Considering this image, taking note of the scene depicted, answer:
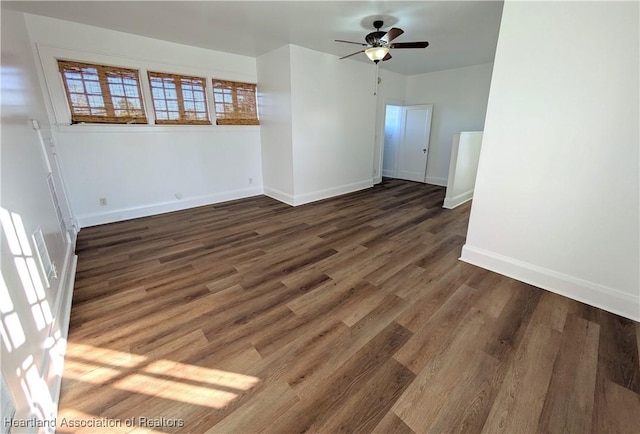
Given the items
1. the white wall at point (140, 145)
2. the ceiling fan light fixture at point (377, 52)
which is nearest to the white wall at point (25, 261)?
the white wall at point (140, 145)

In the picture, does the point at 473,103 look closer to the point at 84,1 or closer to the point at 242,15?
the point at 242,15

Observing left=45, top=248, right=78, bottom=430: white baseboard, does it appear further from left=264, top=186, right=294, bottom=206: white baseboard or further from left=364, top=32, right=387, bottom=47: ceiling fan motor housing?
left=364, top=32, right=387, bottom=47: ceiling fan motor housing

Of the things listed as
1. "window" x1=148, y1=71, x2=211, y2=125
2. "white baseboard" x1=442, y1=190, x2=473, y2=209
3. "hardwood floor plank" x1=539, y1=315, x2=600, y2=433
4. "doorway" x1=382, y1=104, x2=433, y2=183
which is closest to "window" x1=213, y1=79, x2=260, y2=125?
"window" x1=148, y1=71, x2=211, y2=125

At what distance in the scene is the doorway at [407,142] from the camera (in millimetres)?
6785

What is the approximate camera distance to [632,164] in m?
2.01

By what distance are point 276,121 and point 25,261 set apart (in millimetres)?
4110

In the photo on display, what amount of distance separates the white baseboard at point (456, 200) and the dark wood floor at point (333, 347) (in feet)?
6.25

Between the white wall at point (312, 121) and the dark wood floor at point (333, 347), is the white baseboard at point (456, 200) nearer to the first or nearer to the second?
the dark wood floor at point (333, 347)

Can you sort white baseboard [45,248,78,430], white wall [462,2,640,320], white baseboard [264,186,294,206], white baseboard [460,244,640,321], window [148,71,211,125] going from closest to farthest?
white baseboard [45,248,78,430] → white wall [462,2,640,320] → white baseboard [460,244,640,321] → window [148,71,211,125] → white baseboard [264,186,294,206]

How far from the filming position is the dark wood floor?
4.65ft

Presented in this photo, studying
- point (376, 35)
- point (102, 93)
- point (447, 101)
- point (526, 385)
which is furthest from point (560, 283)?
point (102, 93)

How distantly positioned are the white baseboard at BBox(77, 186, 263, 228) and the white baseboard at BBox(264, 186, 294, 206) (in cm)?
22

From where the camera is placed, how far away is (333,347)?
184 cm

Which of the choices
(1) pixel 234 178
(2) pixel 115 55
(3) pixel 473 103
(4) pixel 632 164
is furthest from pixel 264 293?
(3) pixel 473 103
